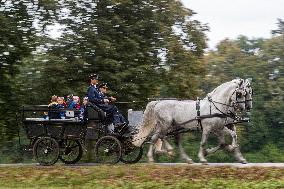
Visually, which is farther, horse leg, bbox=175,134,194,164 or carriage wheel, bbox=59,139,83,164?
carriage wheel, bbox=59,139,83,164

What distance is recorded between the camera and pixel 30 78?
974 inches

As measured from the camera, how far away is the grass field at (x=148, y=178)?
1138 cm

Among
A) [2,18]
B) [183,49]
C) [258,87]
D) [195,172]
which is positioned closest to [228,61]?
[258,87]

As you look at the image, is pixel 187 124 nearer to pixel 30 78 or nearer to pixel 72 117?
pixel 72 117

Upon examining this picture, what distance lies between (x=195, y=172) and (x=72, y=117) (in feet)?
16.2

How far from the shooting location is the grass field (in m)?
11.4

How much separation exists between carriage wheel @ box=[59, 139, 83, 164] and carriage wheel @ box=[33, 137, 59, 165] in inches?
16.7

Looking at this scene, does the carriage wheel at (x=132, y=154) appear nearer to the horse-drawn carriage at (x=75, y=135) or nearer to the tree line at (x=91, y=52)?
the horse-drawn carriage at (x=75, y=135)

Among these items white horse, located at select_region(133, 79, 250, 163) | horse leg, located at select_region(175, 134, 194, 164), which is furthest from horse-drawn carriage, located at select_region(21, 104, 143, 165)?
horse leg, located at select_region(175, 134, 194, 164)

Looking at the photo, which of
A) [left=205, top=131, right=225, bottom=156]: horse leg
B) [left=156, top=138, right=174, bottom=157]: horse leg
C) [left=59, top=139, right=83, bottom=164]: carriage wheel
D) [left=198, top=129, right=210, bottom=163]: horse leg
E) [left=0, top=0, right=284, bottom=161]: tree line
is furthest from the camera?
[left=0, top=0, right=284, bottom=161]: tree line

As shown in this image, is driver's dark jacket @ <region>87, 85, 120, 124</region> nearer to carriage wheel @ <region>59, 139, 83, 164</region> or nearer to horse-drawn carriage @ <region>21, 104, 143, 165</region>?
horse-drawn carriage @ <region>21, 104, 143, 165</region>

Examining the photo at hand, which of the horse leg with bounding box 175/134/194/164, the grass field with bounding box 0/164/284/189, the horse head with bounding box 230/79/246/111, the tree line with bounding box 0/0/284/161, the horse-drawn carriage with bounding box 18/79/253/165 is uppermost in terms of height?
the tree line with bounding box 0/0/284/161

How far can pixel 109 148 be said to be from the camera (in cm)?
1608

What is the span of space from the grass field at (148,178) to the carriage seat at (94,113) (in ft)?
7.80
